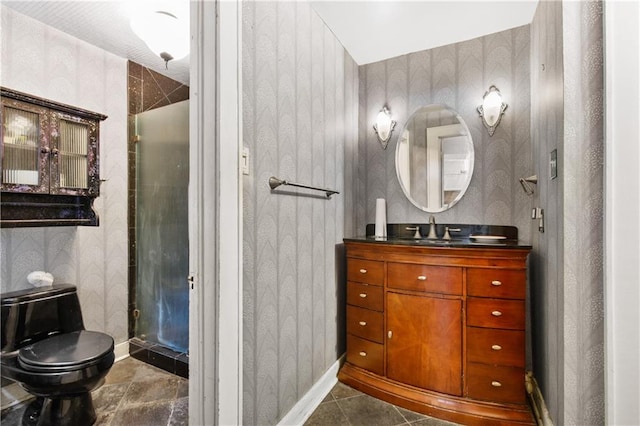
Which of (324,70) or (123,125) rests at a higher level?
(324,70)

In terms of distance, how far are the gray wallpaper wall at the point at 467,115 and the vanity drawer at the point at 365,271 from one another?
53 centimetres

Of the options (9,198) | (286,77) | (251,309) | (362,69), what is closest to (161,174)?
(9,198)

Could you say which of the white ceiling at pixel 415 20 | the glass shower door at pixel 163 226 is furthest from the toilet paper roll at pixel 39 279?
the white ceiling at pixel 415 20

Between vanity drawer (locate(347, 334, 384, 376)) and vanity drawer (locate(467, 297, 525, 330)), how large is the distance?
0.58 m

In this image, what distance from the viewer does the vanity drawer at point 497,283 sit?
158 centimetres

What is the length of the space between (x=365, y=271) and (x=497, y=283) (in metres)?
0.73

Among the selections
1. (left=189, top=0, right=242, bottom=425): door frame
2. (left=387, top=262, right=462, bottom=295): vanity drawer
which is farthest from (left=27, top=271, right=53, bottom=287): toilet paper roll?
(left=387, top=262, right=462, bottom=295): vanity drawer

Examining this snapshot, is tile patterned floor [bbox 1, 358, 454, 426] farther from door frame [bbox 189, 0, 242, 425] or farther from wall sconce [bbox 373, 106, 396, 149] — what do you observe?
wall sconce [bbox 373, 106, 396, 149]

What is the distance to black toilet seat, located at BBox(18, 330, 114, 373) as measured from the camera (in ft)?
4.91

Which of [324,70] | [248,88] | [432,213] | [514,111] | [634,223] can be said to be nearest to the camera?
[634,223]

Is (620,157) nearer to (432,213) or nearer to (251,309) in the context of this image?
(432,213)

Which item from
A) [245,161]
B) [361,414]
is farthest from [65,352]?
[361,414]

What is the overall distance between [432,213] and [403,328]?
0.90 m

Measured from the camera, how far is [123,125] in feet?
8.01
